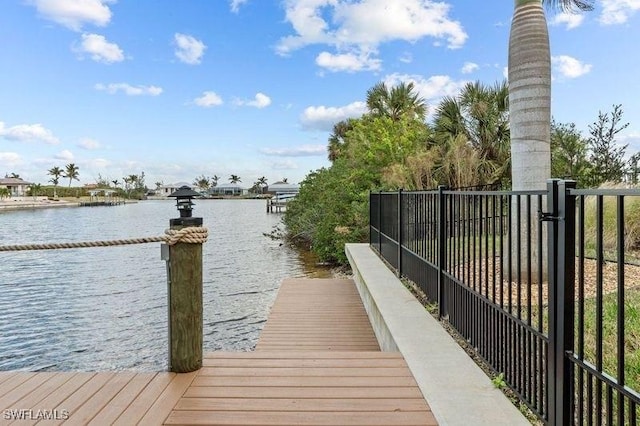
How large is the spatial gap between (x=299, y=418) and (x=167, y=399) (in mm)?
747

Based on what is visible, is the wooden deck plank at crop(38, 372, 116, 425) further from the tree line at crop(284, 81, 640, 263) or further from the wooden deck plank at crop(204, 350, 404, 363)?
the tree line at crop(284, 81, 640, 263)

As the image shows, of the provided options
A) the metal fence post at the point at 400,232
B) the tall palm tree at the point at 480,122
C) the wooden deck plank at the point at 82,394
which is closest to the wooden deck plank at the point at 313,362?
the wooden deck plank at the point at 82,394

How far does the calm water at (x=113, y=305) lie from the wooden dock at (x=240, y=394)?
12.3 feet

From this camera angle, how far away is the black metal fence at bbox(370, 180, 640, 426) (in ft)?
5.31

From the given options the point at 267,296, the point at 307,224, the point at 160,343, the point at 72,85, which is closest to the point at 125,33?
the point at 72,85

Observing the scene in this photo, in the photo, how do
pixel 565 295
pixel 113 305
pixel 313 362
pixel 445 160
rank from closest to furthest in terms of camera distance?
pixel 565 295, pixel 313 362, pixel 113 305, pixel 445 160

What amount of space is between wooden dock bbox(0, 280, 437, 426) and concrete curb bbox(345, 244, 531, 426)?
8 centimetres

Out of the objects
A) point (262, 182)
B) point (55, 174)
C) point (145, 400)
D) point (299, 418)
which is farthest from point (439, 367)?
point (262, 182)

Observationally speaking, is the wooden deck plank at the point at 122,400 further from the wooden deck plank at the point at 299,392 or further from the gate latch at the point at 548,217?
the gate latch at the point at 548,217

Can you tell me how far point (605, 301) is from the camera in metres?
4.03

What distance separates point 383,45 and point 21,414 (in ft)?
76.7

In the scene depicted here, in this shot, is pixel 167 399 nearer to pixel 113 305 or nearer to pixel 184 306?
pixel 184 306

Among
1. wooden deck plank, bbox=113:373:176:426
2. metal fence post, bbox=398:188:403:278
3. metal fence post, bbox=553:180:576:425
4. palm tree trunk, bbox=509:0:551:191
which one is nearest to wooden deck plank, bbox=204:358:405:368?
wooden deck plank, bbox=113:373:176:426

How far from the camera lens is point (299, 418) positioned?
214cm
